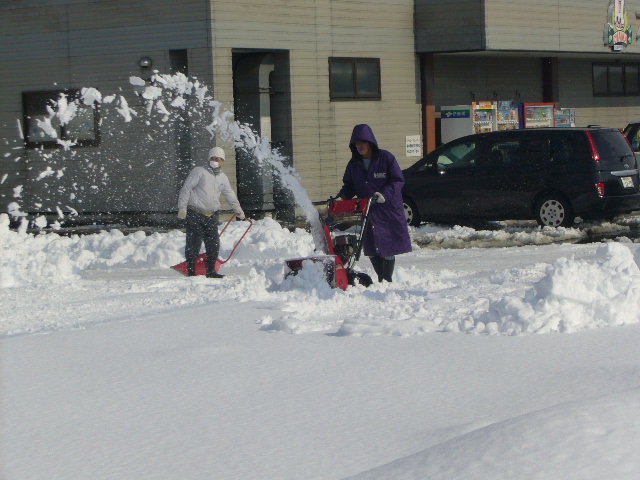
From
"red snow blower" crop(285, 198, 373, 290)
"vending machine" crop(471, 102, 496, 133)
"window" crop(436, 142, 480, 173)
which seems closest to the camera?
"red snow blower" crop(285, 198, 373, 290)

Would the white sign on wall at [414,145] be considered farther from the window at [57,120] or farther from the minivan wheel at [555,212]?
the window at [57,120]

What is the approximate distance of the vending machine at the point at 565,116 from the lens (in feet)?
84.8

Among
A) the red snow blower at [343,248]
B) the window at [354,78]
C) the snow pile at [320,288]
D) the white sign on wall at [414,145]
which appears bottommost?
the snow pile at [320,288]

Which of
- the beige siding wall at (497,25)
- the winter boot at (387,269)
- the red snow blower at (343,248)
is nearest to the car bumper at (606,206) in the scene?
the beige siding wall at (497,25)

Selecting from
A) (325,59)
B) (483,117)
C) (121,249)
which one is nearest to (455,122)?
(483,117)

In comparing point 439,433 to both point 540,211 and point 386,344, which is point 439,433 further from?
point 540,211

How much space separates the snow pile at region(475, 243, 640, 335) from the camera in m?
7.42

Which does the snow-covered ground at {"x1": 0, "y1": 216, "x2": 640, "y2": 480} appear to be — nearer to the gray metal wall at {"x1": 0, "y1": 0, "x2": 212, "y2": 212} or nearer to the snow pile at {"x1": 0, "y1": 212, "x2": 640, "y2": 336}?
the snow pile at {"x1": 0, "y1": 212, "x2": 640, "y2": 336}

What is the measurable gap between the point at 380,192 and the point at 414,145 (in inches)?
515

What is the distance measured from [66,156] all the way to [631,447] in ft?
58.9

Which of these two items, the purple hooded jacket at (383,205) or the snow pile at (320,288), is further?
the purple hooded jacket at (383,205)

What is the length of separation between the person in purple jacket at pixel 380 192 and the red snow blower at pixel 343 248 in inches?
4.9

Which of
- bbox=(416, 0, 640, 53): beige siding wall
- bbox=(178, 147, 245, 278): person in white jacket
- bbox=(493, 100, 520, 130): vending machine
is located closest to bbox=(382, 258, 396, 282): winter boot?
bbox=(178, 147, 245, 278): person in white jacket

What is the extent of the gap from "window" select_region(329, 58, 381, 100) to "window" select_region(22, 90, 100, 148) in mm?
4659
